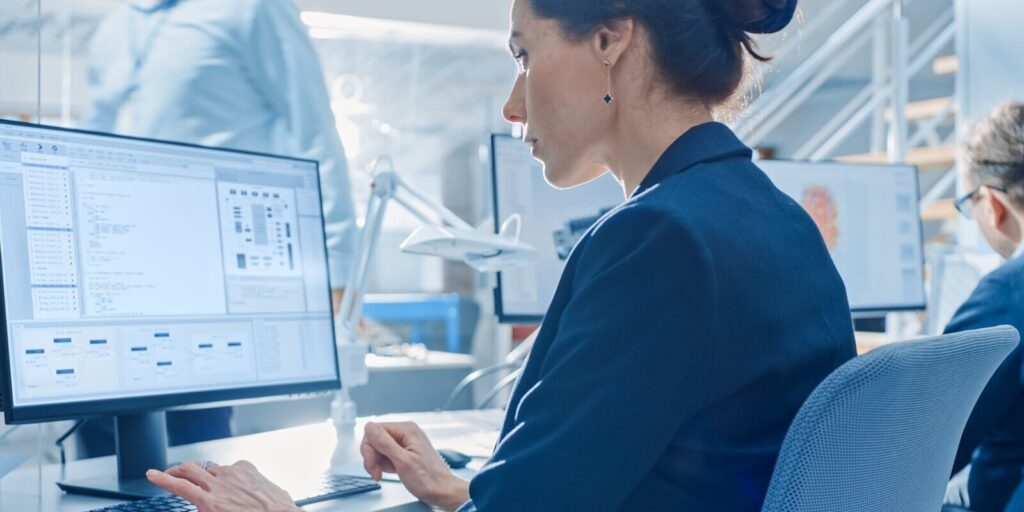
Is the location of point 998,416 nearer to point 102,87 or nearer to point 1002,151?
point 1002,151

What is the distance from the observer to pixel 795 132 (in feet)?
30.2

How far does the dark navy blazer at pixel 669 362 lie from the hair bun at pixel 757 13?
197mm

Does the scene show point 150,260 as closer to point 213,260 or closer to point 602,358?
point 213,260

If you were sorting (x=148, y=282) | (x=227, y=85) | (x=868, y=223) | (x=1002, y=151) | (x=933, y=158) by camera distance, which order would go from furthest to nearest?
(x=933, y=158)
(x=868, y=223)
(x=1002, y=151)
(x=227, y=85)
(x=148, y=282)

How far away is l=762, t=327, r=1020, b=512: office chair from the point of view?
65 cm

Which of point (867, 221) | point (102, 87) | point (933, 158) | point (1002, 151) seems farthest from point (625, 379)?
point (933, 158)

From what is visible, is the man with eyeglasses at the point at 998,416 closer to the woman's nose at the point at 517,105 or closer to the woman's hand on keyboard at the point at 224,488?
the woman's nose at the point at 517,105

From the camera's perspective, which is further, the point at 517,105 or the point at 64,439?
the point at 64,439

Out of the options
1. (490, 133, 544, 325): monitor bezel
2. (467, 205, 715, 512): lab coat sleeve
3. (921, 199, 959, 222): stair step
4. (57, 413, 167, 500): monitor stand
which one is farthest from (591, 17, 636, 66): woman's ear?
(921, 199, 959, 222): stair step

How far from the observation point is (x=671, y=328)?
73cm

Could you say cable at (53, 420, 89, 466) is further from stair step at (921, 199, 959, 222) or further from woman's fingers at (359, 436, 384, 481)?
stair step at (921, 199, 959, 222)

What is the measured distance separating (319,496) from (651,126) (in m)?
0.49

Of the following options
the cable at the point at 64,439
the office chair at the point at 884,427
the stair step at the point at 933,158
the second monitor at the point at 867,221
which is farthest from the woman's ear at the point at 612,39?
the stair step at the point at 933,158

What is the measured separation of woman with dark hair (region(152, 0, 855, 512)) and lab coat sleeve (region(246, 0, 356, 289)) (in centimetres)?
86
